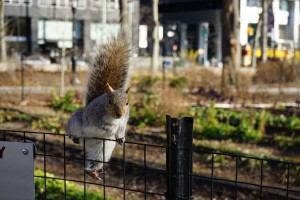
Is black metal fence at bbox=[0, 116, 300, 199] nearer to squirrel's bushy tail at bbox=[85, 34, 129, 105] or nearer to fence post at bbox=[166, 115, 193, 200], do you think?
squirrel's bushy tail at bbox=[85, 34, 129, 105]

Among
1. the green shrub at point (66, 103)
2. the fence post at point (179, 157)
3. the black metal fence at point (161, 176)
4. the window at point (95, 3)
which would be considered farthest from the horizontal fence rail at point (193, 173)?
the window at point (95, 3)

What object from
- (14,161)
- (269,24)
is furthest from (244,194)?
(269,24)

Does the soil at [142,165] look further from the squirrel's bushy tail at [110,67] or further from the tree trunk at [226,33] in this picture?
the tree trunk at [226,33]

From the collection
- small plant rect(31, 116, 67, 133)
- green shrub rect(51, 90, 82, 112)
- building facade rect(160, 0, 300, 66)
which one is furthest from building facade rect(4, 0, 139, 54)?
small plant rect(31, 116, 67, 133)

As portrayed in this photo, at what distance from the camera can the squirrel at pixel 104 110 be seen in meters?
2.12

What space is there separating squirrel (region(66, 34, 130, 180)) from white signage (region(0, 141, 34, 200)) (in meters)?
0.23

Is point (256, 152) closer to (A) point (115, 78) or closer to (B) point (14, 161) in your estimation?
(A) point (115, 78)

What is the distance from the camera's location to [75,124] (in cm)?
231

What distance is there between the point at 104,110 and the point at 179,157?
35 centimetres

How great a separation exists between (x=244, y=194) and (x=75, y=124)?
119 inches

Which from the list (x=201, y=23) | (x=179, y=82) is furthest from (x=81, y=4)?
(x=179, y=82)

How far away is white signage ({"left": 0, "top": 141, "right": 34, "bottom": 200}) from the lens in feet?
6.88

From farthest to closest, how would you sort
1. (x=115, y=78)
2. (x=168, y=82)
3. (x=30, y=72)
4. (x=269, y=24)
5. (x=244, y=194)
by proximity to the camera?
(x=269, y=24)
(x=30, y=72)
(x=168, y=82)
(x=244, y=194)
(x=115, y=78)

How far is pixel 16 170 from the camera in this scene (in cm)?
213
